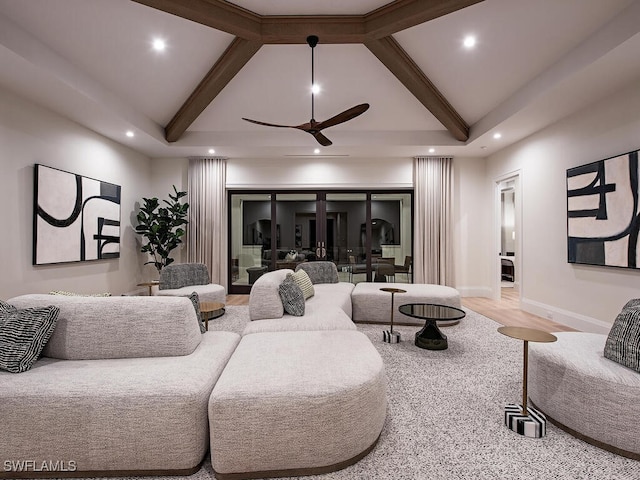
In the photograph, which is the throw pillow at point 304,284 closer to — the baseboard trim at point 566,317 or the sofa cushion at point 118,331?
the sofa cushion at point 118,331

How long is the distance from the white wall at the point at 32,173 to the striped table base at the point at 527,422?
4.75m

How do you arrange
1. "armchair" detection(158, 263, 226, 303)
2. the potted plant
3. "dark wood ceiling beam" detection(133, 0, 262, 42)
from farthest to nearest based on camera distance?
the potted plant
"armchair" detection(158, 263, 226, 303)
"dark wood ceiling beam" detection(133, 0, 262, 42)

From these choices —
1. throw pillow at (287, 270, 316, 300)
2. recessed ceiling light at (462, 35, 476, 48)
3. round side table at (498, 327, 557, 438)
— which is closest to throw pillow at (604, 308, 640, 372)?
round side table at (498, 327, 557, 438)

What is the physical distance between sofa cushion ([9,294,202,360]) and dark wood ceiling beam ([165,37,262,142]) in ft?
10.3

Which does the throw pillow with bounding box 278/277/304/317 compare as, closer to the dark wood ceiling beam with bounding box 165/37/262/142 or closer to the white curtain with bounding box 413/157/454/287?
the dark wood ceiling beam with bounding box 165/37/262/142

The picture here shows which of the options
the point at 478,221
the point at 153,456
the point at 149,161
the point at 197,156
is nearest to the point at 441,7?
the point at 153,456

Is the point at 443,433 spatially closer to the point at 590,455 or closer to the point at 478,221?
the point at 590,455

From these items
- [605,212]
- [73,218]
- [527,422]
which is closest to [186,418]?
[527,422]

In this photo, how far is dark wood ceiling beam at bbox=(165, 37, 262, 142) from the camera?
3951 mm

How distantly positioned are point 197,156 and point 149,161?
97cm

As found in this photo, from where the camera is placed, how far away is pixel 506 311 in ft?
17.2

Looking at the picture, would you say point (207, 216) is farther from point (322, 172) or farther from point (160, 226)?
point (322, 172)

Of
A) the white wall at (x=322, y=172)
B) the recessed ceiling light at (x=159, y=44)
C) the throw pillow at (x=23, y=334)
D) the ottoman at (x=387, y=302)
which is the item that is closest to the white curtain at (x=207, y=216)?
the white wall at (x=322, y=172)

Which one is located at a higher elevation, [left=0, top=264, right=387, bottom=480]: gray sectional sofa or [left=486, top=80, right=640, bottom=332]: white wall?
[left=486, top=80, right=640, bottom=332]: white wall
